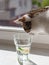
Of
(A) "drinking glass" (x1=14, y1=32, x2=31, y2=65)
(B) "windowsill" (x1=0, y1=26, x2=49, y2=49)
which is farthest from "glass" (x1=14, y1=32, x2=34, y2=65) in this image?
(B) "windowsill" (x1=0, y1=26, x2=49, y2=49)

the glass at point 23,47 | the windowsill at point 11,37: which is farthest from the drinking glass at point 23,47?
the windowsill at point 11,37

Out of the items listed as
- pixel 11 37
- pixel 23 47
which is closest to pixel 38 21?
pixel 23 47

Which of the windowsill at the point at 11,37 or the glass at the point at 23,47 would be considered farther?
the windowsill at the point at 11,37

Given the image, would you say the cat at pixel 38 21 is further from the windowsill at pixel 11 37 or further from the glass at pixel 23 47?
the windowsill at pixel 11 37

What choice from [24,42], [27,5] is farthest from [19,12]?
[24,42]

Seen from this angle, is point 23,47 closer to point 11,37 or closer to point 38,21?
point 38,21

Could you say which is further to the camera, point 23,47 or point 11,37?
point 11,37

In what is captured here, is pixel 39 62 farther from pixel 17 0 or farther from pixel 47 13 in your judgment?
pixel 17 0
